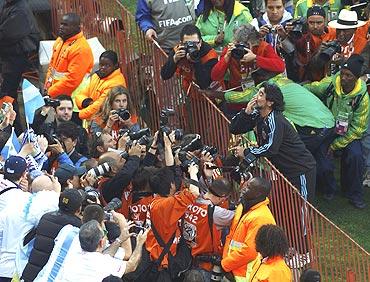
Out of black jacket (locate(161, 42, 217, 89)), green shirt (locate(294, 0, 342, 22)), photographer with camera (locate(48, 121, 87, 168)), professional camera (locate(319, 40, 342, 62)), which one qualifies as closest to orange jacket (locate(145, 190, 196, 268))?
photographer with camera (locate(48, 121, 87, 168))

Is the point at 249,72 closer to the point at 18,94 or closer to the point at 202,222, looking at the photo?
the point at 202,222

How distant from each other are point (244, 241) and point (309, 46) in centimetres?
386

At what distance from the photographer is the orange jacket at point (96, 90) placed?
44.1 feet

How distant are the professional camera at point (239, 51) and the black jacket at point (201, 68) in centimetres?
48

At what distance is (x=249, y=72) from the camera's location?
1284cm

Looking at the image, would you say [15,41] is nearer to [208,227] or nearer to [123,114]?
[123,114]

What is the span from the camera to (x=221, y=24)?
13727mm

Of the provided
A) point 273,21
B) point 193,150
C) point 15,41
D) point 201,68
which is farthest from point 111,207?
point 15,41

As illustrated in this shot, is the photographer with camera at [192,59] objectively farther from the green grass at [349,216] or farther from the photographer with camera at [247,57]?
the green grass at [349,216]

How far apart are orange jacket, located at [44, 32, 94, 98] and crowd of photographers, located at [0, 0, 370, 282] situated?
0.06 ft

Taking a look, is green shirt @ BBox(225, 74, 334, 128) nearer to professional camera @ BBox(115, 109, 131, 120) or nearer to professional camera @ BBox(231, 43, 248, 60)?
professional camera @ BBox(231, 43, 248, 60)

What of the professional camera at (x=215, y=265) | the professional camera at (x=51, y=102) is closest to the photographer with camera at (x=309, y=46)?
the professional camera at (x=51, y=102)

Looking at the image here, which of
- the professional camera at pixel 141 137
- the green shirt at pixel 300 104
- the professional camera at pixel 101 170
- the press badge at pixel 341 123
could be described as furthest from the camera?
the press badge at pixel 341 123

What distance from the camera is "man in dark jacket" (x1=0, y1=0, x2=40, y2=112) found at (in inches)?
571
